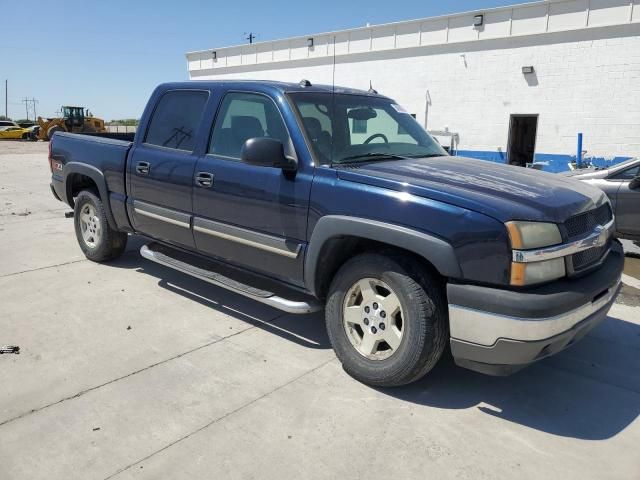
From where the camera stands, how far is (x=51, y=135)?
21.0ft

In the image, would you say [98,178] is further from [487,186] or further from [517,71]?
[517,71]

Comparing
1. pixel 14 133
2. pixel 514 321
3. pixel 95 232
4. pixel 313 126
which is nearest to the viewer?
pixel 514 321

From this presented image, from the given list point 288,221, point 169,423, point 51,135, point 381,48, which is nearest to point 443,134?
point 381,48

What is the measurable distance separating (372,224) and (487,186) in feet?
2.38

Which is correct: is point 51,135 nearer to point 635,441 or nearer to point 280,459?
point 280,459

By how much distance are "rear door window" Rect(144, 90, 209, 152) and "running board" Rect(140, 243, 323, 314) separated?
1008mm

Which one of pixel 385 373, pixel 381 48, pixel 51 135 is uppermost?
pixel 381 48

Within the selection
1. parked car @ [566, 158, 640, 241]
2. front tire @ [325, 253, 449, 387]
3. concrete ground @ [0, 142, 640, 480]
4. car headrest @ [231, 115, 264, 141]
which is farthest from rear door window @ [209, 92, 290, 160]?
parked car @ [566, 158, 640, 241]

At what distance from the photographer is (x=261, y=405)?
3199mm

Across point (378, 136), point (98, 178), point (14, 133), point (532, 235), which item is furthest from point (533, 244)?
point (14, 133)

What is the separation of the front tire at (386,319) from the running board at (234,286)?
23 cm

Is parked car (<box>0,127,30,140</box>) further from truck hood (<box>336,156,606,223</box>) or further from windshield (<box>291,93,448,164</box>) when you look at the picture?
truck hood (<box>336,156,606,223</box>)

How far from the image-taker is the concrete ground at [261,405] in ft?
8.79

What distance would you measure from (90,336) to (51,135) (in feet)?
11.1
